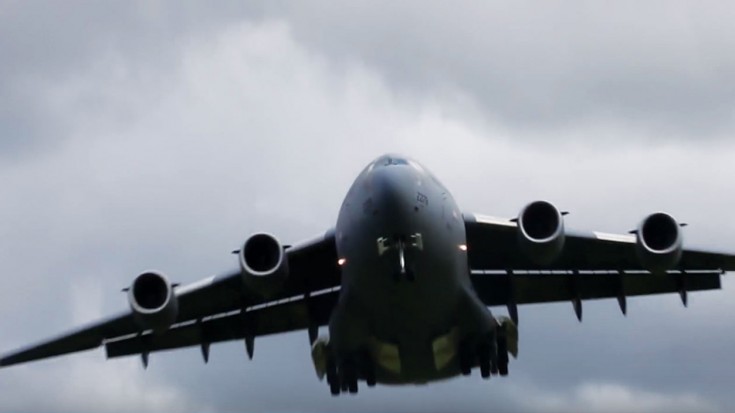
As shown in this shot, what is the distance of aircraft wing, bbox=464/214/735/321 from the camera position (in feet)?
55.4

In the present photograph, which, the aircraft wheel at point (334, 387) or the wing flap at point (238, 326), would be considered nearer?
the aircraft wheel at point (334, 387)

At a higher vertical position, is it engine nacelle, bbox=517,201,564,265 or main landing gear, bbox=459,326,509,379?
engine nacelle, bbox=517,201,564,265

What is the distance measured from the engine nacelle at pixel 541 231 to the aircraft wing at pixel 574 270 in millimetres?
849

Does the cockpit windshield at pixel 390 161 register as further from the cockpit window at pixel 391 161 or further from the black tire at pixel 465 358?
the black tire at pixel 465 358

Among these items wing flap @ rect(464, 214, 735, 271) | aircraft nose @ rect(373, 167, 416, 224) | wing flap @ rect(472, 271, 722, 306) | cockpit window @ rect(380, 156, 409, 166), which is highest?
cockpit window @ rect(380, 156, 409, 166)

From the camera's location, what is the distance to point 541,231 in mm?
15391

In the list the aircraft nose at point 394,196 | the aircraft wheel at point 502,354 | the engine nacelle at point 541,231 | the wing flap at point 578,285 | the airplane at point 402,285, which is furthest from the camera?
the wing flap at point 578,285

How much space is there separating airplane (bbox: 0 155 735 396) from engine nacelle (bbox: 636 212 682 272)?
0.01 m

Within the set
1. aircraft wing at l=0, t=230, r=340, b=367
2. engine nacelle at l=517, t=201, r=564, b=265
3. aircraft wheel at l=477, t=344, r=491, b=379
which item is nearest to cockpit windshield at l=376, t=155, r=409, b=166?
engine nacelle at l=517, t=201, r=564, b=265

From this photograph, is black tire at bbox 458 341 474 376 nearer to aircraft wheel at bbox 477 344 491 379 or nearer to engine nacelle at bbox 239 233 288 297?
aircraft wheel at bbox 477 344 491 379

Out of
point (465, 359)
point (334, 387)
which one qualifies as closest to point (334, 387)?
point (334, 387)

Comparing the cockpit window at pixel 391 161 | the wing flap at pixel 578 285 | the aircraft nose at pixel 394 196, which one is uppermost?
the cockpit window at pixel 391 161

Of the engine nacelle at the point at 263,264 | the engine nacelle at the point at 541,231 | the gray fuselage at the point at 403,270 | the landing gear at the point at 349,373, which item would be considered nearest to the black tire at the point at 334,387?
the landing gear at the point at 349,373

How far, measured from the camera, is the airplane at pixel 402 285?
1455cm
